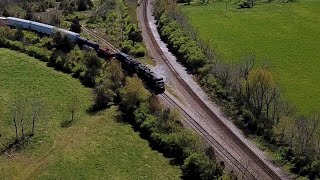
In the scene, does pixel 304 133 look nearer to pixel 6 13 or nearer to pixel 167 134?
pixel 167 134

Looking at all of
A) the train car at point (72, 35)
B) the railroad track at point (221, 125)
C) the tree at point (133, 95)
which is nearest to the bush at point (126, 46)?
the railroad track at point (221, 125)

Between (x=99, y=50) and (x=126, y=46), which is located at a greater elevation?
(x=99, y=50)

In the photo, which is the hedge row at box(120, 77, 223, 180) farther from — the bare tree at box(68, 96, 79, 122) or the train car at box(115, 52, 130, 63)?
the train car at box(115, 52, 130, 63)

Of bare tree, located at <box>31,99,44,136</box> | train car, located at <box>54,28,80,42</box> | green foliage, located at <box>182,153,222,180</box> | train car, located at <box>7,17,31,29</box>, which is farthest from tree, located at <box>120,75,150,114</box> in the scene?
train car, located at <box>7,17,31,29</box>

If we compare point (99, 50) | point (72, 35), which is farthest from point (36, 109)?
point (72, 35)

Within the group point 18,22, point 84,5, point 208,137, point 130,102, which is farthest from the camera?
point 84,5

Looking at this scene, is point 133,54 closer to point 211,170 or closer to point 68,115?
point 68,115

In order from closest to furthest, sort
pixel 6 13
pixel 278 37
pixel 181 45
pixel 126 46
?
Answer: pixel 181 45 < pixel 126 46 < pixel 278 37 < pixel 6 13
